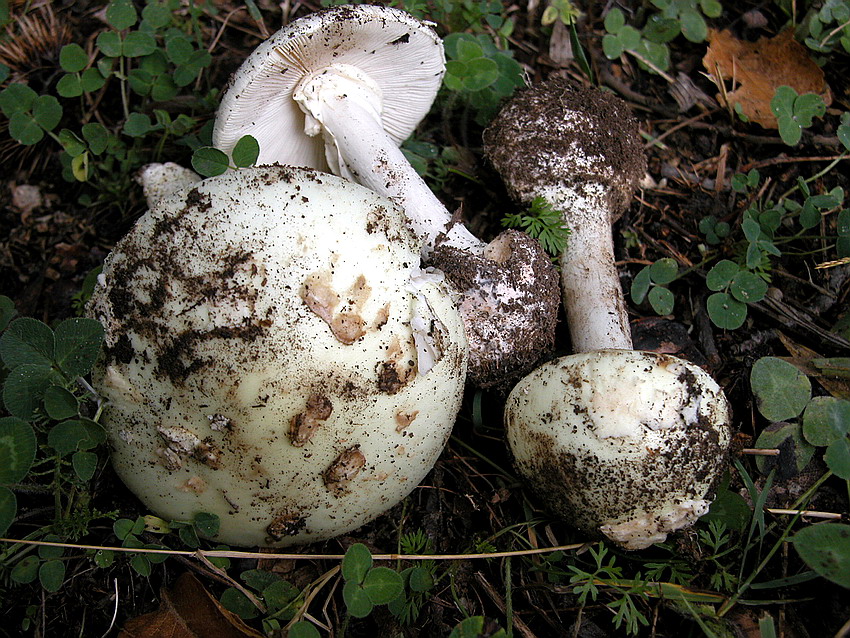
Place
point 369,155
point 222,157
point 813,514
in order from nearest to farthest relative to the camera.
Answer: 1. point 813,514
2. point 222,157
3. point 369,155

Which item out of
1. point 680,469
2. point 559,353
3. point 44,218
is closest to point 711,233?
point 559,353

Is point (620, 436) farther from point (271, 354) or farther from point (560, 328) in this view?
point (271, 354)

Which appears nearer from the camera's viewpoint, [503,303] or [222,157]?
[503,303]

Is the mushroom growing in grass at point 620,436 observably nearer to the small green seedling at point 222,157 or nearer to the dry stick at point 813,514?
the dry stick at point 813,514

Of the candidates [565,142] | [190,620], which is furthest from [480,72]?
[190,620]

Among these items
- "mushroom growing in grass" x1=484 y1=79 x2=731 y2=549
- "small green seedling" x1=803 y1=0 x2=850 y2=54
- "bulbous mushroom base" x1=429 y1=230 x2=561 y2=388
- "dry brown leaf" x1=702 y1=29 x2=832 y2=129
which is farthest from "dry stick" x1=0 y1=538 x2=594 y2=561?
"small green seedling" x1=803 y1=0 x2=850 y2=54

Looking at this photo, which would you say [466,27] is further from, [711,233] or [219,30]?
[711,233]

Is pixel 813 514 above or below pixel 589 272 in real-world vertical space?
below

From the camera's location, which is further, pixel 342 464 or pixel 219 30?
pixel 219 30

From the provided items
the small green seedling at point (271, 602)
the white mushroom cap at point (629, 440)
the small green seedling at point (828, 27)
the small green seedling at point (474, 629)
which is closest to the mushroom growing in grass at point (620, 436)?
the white mushroom cap at point (629, 440)
